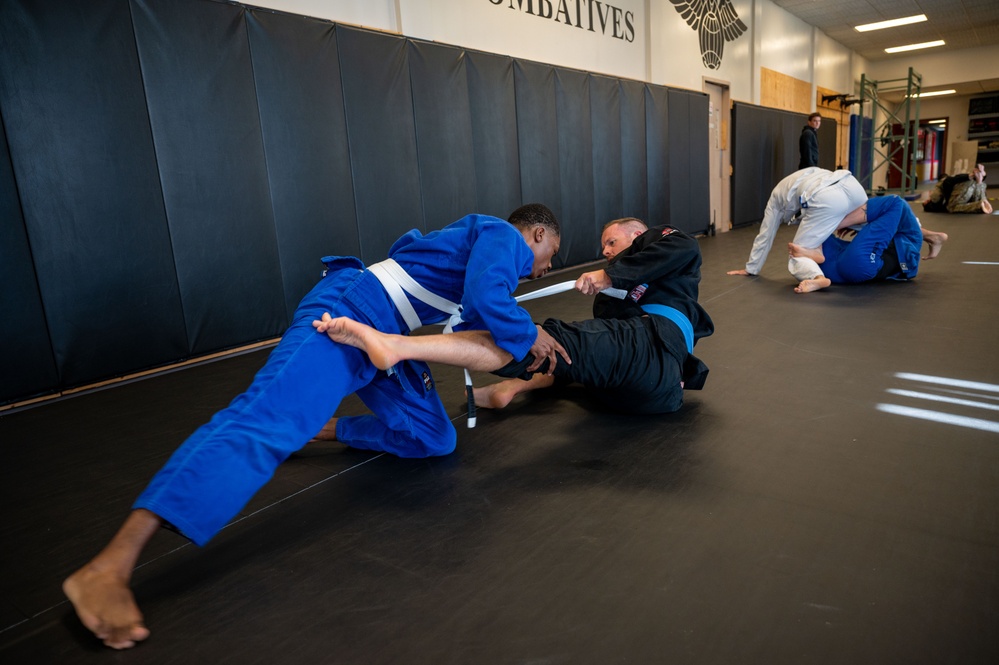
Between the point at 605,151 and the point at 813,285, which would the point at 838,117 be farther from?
the point at 813,285

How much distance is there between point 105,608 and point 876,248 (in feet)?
15.2

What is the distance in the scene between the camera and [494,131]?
5383 mm

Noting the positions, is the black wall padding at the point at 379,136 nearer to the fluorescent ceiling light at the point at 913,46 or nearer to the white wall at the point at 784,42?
the white wall at the point at 784,42

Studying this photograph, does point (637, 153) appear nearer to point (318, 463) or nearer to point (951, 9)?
point (318, 463)

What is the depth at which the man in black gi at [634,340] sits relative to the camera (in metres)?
1.88

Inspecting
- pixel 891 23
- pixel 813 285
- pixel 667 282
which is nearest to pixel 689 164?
pixel 813 285

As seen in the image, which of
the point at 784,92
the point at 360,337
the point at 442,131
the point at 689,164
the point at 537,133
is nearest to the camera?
the point at 360,337

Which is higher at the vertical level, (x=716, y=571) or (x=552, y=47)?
(x=552, y=47)

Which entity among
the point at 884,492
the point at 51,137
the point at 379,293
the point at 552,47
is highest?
the point at 552,47

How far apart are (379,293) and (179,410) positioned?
1.44 m

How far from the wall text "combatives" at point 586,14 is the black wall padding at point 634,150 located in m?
0.65

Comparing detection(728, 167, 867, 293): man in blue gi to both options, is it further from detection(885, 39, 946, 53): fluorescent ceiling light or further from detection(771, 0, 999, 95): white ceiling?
detection(885, 39, 946, 53): fluorescent ceiling light

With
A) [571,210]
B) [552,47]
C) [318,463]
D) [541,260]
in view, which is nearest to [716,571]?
[541,260]

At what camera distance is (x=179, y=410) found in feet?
8.62
